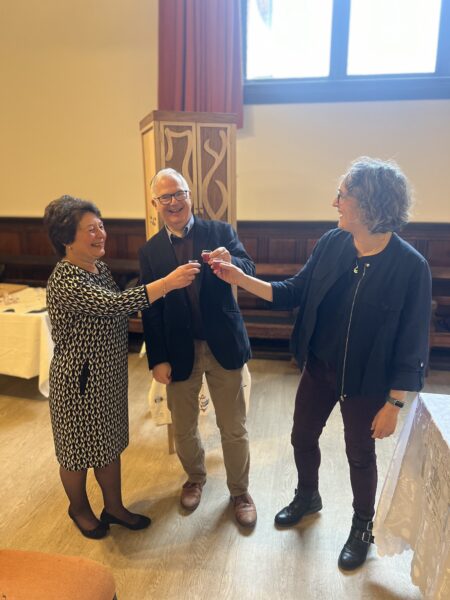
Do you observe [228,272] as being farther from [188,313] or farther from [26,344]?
[26,344]

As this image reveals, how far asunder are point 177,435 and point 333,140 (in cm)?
283

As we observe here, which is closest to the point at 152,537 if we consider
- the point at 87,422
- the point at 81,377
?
the point at 87,422

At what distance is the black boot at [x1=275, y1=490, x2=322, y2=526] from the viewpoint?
1.91 m

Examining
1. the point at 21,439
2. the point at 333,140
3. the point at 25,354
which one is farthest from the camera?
the point at 333,140

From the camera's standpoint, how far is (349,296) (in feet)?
4.80

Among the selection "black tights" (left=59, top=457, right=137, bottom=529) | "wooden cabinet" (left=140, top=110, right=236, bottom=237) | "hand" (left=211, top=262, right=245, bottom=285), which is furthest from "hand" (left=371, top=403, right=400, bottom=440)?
"wooden cabinet" (left=140, top=110, right=236, bottom=237)

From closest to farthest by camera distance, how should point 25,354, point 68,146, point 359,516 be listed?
point 359,516 < point 25,354 < point 68,146

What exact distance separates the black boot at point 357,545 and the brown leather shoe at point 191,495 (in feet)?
2.23

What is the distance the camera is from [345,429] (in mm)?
1593

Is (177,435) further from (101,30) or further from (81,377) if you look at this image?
(101,30)

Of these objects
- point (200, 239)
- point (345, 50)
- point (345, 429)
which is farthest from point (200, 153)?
point (345, 50)

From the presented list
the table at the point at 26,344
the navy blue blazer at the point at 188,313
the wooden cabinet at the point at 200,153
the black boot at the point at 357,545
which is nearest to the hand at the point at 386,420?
the black boot at the point at 357,545

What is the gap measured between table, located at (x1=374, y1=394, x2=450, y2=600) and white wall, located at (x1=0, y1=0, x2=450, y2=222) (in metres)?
2.63

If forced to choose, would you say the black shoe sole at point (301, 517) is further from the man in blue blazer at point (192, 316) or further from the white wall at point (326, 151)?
the white wall at point (326, 151)
